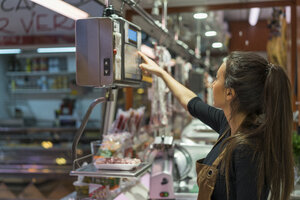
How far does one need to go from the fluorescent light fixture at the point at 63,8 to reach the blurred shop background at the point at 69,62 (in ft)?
0.14

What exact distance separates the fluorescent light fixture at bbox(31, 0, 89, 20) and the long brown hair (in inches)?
37.7

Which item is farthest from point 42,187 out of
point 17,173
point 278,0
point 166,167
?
point 278,0

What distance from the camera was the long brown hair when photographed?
1.48m

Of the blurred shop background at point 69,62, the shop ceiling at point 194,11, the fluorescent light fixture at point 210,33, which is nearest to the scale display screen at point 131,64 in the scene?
the blurred shop background at point 69,62

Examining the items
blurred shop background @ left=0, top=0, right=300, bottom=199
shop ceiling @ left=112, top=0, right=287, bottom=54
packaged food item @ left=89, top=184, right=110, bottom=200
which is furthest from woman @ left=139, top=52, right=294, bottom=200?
shop ceiling @ left=112, top=0, right=287, bottom=54

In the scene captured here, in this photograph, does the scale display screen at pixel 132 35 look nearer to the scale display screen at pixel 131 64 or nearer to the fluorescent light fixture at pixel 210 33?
the scale display screen at pixel 131 64

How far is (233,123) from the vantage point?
164 cm

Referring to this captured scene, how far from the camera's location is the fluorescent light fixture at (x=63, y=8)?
6.37ft

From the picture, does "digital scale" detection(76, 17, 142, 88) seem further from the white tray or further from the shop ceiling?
the shop ceiling

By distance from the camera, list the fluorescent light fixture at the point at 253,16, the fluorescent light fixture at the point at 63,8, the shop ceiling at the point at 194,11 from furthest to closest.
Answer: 1. the fluorescent light fixture at the point at 253,16
2. the shop ceiling at the point at 194,11
3. the fluorescent light fixture at the point at 63,8

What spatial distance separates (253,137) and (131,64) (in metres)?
0.85

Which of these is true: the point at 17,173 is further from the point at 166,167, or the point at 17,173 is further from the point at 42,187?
the point at 166,167

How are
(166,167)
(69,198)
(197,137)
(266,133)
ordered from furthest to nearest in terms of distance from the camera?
(197,137)
(166,167)
(69,198)
(266,133)

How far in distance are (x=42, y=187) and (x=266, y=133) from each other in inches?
143
